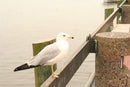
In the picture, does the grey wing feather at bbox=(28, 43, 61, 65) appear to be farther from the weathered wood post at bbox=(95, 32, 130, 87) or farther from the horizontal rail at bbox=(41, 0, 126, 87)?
the weathered wood post at bbox=(95, 32, 130, 87)

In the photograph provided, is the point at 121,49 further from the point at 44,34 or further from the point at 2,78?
the point at 44,34

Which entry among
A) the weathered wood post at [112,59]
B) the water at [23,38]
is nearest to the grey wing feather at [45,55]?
the weathered wood post at [112,59]

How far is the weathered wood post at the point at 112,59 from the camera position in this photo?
Result: 3586 mm

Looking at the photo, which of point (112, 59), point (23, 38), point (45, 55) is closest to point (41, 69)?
point (45, 55)

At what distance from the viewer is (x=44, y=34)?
16.1 meters

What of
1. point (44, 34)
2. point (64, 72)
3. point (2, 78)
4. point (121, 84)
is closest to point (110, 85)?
point (121, 84)

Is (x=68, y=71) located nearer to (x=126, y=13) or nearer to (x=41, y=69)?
(x=41, y=69)

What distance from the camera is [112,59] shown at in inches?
144

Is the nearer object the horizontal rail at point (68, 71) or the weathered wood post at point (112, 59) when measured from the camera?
the horizontal rail at point (68, 71)

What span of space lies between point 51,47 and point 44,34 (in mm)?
13121

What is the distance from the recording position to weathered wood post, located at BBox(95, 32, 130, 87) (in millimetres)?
3586

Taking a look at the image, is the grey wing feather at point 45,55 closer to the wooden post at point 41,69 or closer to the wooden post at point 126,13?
the wooden post at point 41,69

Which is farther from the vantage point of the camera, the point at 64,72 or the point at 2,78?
the point at 2,78

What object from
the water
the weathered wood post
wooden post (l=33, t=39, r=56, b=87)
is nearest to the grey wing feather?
wooden post (l=33, t=39, r=56, b=87)
